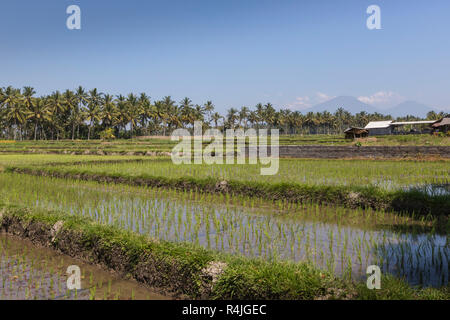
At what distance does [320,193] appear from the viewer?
814 cm

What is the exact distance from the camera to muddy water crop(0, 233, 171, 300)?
11.8ft

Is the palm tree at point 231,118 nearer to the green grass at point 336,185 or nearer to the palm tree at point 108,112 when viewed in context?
the palm tree at point 108,112

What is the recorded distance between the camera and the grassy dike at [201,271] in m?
3.02

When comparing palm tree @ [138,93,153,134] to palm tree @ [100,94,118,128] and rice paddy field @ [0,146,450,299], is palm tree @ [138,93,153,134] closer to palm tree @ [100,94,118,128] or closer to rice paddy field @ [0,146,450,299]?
palm tree @ [100,94,118,128]

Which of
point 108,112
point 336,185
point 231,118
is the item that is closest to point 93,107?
point 108,112

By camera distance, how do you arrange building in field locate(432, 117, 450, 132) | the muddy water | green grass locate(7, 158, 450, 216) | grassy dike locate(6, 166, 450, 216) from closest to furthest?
the muddy water → grassy dike locate(6, 166, 450, 216) → green grass locate(7, 158, 450, 216) → building in field locate(432, 117, 450, 132)

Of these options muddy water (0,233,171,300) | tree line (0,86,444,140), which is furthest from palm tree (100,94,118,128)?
muddy water (0,233,171,300)

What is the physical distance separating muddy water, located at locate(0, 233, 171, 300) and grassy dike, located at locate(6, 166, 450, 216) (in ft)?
16.8

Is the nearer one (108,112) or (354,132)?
(354,132)

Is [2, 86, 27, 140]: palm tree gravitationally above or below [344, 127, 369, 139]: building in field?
above

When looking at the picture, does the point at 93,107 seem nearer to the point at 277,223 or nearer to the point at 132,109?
the point at 132,109

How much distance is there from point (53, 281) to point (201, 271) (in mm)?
Result: 1762

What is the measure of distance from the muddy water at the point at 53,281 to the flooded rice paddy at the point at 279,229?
1.07 m
